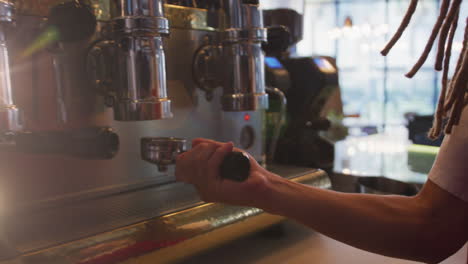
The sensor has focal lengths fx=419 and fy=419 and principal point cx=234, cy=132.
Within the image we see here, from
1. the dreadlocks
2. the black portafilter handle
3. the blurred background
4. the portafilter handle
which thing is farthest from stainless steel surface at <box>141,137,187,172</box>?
the blurred background

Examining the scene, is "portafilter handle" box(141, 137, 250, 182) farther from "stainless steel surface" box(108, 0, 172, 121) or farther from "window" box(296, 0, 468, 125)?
"window" box(296, 0, 468, 125)

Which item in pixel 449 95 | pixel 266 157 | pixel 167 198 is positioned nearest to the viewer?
pixel 449 95

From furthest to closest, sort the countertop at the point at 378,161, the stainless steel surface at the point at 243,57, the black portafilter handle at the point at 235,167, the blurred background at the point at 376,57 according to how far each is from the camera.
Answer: the blurred background at the point at 376,57
the countertop at the point at 378,161
the stainless steel surface at the point at 243,57
the black portafilter handle at the point at 235,167

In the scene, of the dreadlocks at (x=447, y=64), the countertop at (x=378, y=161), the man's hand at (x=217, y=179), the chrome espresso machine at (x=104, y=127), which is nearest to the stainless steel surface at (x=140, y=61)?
the chrome espresso machine at (x=104, y=127)

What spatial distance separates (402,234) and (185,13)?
41 centimetres

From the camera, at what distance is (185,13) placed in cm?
60

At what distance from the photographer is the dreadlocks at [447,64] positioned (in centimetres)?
35

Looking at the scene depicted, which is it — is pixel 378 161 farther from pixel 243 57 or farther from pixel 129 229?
pixel 129 229

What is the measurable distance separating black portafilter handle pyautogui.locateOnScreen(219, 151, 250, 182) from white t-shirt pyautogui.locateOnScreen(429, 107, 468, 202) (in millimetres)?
178

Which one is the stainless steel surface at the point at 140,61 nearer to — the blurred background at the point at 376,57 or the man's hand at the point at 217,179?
the man's hand at the point at 217,179

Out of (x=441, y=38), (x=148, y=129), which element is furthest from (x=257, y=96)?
(x=441, y=38)

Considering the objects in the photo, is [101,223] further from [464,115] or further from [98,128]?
[464,115]

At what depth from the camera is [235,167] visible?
0.34 metres

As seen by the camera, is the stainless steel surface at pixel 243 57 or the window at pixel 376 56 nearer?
the stainless steel surface at pixel 243 57
